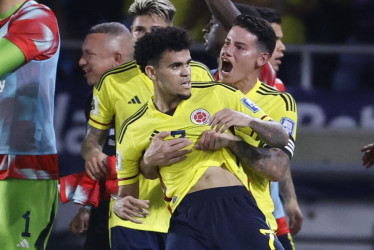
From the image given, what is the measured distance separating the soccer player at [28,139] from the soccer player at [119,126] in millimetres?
533

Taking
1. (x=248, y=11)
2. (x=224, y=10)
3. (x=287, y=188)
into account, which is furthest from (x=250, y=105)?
(x=287, y=188)

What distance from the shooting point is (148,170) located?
15.4 ft

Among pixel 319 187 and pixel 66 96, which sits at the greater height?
pixel 66 96

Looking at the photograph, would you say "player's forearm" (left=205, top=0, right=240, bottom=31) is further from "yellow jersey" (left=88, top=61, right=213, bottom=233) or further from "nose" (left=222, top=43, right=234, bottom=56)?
"nose" (left=222, top=43, right=234, bottom=56)

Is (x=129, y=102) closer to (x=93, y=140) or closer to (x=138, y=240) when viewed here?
(x=93, y=140)

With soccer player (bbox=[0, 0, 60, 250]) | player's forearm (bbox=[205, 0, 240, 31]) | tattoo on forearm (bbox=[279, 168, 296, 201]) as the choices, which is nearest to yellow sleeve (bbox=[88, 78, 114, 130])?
soccer player (bbox=[0, 0, 60, 250])

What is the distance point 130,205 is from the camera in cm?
473

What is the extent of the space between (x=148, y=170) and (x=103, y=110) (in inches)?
29.4

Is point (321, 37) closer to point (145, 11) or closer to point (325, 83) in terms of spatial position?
point (325, 83)

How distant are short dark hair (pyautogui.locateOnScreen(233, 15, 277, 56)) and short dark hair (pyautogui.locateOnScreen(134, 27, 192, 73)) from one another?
48 centimetres

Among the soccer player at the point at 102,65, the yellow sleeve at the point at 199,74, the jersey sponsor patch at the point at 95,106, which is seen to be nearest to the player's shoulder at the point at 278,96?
the yellow sleeve at the point at 199,74

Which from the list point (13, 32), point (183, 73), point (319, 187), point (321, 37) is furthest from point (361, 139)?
point (13, 32)

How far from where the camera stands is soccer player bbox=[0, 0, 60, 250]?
4.48 metres

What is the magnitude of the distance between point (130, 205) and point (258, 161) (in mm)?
664
